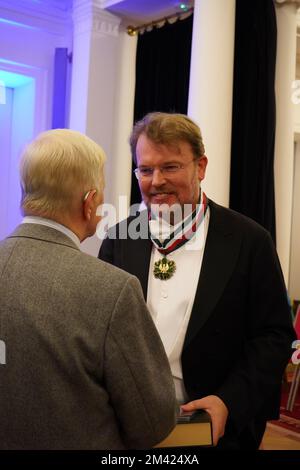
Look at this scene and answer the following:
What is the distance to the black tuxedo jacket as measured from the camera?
162 cm

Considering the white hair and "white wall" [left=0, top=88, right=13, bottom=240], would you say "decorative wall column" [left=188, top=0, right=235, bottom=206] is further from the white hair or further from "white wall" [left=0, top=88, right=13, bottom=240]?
the white hair

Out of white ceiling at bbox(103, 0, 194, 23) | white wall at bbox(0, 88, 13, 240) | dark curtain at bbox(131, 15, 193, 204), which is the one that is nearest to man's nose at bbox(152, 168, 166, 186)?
dark curtain at bbox(131, 15, 193, 204)

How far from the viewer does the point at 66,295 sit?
1080 millimetres

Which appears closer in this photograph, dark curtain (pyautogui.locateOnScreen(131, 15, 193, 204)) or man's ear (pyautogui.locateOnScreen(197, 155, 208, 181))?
man's ear (pyautogui.locateOnScreen(197, 155, 208, 181))

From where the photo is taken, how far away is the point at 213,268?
67.2 inches

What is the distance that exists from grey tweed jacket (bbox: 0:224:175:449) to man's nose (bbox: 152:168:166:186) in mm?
663

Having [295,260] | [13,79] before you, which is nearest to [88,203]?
[13,79]

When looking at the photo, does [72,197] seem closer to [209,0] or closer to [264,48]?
[209,0]

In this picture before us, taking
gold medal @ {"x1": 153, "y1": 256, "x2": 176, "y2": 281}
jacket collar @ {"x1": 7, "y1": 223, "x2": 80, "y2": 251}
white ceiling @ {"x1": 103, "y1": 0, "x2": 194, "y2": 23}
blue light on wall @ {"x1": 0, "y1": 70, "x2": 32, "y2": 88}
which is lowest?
gold medal @ {"x1": 153, "y1": 256, "x2": 176, "y2": 281}

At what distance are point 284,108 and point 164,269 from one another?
259 cm

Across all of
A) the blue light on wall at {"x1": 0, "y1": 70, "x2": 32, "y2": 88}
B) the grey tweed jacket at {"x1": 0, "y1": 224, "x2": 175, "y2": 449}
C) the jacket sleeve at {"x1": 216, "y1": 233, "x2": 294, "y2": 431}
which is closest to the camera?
the grey tweed jacket at {"x1": 0, "y1": 224, "x2": 175, "y2": 449}

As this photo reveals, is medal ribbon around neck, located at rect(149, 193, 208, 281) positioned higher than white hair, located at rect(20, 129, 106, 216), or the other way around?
white hair, located at rect(20, 129, 106, 216)

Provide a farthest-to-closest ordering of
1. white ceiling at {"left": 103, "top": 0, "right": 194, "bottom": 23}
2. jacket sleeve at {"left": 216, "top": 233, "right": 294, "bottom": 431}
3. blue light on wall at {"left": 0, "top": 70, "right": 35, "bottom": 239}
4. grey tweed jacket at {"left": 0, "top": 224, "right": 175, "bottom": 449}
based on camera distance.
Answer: blue light on wall at {"left": 0, "top": 70, "right": 35, "bottom": 239} → white ceiling at {"left": 103, "top": 0, "right": 194, "bottom": 23} → jacket sleeve at {"left": 216, "top": 233, "right": 294, "bottom": 431} → grey tweed jacket at {"left": 0, "top": 224, "right": 175, "bottom": 449}

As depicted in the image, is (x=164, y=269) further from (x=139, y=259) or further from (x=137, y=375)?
(x=137, y=375)
